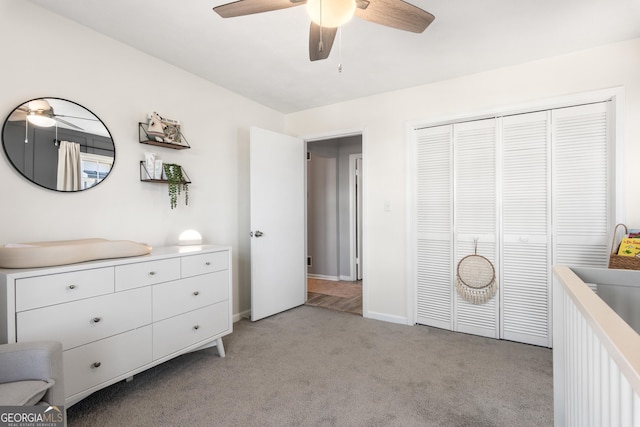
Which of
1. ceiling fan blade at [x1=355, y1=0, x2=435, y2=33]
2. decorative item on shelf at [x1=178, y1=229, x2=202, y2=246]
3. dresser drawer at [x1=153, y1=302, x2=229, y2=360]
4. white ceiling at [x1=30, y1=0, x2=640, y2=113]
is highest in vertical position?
white ceiling at [x1=30, y1=0, x2=640, y2=113]

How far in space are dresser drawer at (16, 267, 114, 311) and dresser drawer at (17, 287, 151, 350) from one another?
3 cm

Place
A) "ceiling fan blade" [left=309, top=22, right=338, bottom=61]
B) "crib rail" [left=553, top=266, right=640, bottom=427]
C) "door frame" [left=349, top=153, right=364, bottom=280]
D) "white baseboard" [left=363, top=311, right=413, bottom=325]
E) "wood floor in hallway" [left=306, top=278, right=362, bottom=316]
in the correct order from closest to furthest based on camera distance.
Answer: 1. "crib rail" [left=553, top=266, right=640, bottom=427]
2. "ceiling fan blade" [left=309, top=22, right=338, bottom=61]
3. "white baseboard" [left=363, top=311, right=413, bottom=325]
4. "wood floor in hallway" [left=306, top=278, right=362, bottom=316]
5. "door frame" [left=349, top=153, right=364, bottom=280]

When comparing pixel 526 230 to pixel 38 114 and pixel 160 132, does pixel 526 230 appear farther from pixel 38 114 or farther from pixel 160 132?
pixel 38 114

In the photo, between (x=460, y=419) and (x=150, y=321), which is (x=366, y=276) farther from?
(x=150, y=321)

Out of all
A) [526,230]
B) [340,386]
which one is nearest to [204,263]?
[340,386]

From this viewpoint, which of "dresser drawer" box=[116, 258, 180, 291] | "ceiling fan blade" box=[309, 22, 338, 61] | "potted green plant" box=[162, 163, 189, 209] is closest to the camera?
"ceiling fan blade" box=[309, 22, 338, 61]

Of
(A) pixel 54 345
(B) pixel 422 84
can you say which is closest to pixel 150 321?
(A) pixel 54 345

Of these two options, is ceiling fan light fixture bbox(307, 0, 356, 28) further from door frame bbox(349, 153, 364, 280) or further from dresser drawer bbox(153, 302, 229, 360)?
door frame bbox(349, 153, 364, 280)

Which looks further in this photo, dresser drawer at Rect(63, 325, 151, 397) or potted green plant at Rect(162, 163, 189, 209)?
potted green plant at Rect(162, 163, 189, 209)

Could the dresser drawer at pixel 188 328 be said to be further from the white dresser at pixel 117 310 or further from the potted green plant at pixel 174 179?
the potted green plant at pixel 174 179

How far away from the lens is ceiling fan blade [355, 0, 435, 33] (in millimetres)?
1414

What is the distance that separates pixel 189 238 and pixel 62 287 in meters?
1.11

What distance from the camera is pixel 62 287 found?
159 centimetres

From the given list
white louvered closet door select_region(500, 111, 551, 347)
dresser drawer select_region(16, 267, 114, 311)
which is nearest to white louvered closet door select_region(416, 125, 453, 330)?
white louvered closet door select_region(500, 111, 551, 347)
